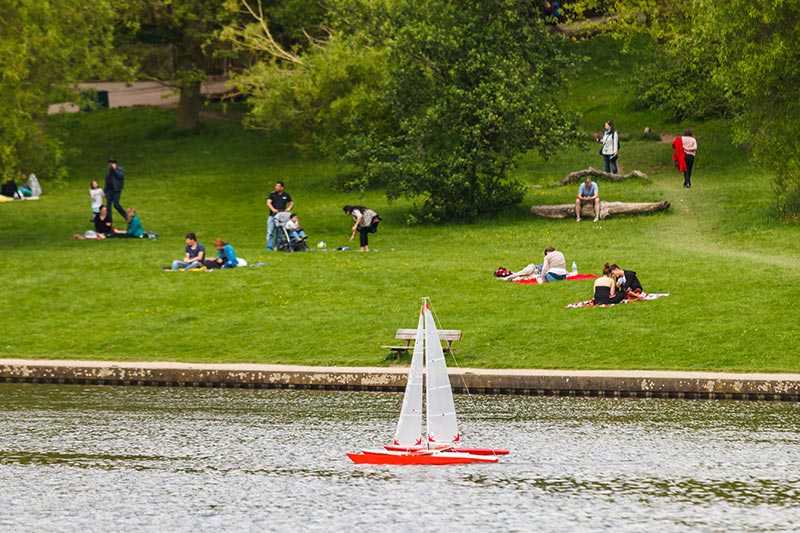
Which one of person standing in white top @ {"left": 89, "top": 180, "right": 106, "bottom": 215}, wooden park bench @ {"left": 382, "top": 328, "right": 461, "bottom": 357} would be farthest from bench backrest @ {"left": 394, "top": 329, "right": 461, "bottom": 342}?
person standing in white top @ {"left": 89, "top": 180, "right": 106, "bottom": 215}

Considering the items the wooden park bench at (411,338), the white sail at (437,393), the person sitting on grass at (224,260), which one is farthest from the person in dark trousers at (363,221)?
the white sail at (437,393)

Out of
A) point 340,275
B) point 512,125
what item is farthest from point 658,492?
point 512,125

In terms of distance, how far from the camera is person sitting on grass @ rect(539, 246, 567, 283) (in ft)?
115

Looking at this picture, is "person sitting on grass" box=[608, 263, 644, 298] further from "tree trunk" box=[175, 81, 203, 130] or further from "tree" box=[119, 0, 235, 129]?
"tree trunk" box=[175, 81, 203, 130]

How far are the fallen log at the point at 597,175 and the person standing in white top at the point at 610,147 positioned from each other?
0.47m

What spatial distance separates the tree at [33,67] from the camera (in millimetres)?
42719

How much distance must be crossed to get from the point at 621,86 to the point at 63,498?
50.3m

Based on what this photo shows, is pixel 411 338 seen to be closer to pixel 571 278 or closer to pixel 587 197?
pixel 571 278

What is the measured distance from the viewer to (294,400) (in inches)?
1090

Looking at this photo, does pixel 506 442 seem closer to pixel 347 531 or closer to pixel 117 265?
pixel 347 531

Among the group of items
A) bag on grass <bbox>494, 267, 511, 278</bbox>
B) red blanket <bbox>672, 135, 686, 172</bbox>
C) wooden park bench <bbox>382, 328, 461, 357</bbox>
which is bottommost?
wooden park bench <bbox>382, 328, 461, 357</bbox>

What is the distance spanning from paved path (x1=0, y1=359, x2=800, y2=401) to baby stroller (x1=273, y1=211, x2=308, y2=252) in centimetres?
1171

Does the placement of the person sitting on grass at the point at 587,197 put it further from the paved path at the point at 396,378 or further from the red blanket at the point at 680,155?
the paved path at the point at 396,378

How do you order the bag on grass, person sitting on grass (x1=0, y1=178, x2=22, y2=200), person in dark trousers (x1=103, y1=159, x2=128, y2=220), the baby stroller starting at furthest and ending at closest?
person sitting on grass (x1=0, y1=178, x2=22, y2=200)
person in dark trousers (x1=103, y1=159, x2=128, y2=220)
the baby stroller
the bag on grass
